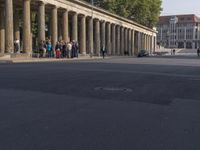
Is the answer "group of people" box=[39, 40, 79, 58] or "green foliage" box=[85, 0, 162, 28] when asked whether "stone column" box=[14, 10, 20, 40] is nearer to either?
"group of people" box=[39, 40, 79, 58]

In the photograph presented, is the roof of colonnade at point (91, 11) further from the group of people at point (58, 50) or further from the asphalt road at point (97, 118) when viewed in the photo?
the asphalt road at point (97, 118)

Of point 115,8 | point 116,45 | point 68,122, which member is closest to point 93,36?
point 116,45

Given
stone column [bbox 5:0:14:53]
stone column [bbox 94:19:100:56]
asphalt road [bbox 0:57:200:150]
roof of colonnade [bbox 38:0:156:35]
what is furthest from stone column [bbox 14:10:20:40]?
asphalt road [bbox 0:57:200:150]

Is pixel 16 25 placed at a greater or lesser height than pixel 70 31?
greater

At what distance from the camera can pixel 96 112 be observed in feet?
30.0

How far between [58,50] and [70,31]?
2718cm

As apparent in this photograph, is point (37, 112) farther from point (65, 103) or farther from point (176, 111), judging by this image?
point (176, 111)

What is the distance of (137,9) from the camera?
106 meters

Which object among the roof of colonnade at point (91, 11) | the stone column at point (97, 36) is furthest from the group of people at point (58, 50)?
the stone column at point (97, 36)

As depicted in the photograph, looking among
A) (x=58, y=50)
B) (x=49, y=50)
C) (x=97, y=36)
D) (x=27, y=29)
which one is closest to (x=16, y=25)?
(x=27, y=29)

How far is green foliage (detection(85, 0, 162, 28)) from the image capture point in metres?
91.6

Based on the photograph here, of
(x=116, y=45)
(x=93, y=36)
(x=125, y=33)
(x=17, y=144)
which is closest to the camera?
(x=17, y=144)

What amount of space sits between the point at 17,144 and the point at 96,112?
3.06 m

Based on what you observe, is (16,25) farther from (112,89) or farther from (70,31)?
(112,89)
